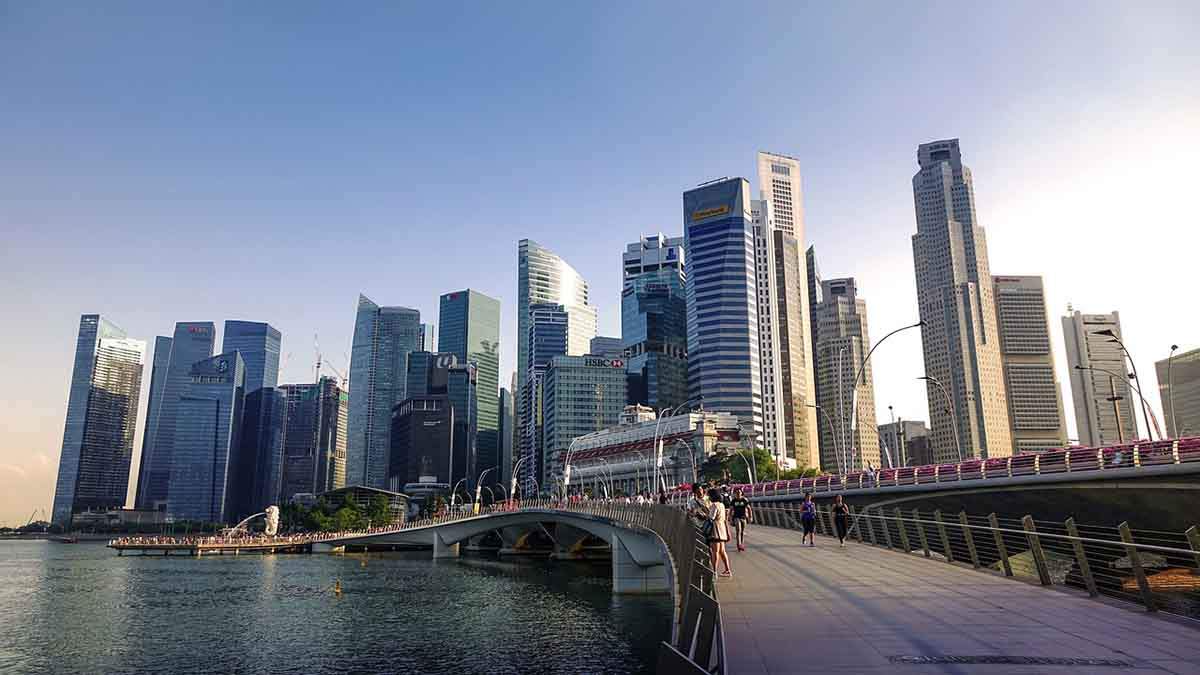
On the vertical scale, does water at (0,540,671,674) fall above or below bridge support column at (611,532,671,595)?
below

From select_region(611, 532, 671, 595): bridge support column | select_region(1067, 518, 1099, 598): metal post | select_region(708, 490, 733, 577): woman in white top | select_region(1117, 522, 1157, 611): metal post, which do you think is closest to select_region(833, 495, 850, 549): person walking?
select_region(708, 490, 733, 577): woman in white top

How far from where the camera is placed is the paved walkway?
10.1 metres

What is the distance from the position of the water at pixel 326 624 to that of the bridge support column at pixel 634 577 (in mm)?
1526

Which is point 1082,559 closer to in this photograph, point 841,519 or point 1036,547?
point 1036,547

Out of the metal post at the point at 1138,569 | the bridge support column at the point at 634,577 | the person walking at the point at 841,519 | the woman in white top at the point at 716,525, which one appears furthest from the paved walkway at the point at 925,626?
the bridge support column at the point at 634,577

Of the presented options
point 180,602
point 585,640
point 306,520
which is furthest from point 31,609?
point 306,520

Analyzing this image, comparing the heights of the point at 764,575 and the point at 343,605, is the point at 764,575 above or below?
above

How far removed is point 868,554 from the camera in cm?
2638

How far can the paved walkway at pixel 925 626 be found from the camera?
10148mm

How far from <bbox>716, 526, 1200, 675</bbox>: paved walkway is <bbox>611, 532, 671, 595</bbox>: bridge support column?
36134mm

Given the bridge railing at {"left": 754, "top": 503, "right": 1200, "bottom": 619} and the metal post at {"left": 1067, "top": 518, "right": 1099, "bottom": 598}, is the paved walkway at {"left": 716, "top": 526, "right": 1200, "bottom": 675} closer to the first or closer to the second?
the metal post at {"left": 1067, "top": 518, "right": 1099, "bottom": 598}

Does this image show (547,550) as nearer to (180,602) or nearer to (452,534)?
(452,534)

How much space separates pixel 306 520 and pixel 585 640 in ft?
451

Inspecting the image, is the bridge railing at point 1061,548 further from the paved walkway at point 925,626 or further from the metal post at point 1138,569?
the paved walkway at point 925,626
